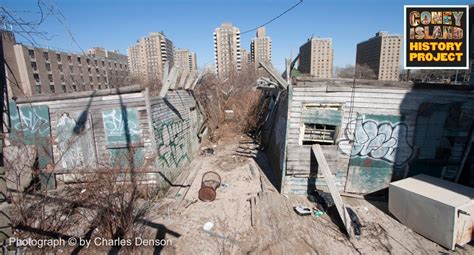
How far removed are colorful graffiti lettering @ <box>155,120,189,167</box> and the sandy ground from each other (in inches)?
50.8

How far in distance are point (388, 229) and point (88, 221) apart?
24.0 feet

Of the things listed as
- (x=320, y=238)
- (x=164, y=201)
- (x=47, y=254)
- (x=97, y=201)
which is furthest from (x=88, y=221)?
(x=320, y=238)

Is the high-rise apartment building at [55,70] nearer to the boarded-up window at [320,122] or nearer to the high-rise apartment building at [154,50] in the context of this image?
the high-rise apartment building at [154,50]

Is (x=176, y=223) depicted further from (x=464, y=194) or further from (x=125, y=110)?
(x=464, y=194)

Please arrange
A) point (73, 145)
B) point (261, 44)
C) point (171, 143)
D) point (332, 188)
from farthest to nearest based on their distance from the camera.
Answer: point (261, 44), point (171, 143), point (73, 145), point (332, 188)

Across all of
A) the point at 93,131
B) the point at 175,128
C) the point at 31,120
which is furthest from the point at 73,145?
the point at 175,128

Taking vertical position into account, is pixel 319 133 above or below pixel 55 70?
below

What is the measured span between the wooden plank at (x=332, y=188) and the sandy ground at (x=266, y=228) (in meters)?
0.33

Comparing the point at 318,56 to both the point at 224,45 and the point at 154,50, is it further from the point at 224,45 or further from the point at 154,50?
the point at 154,50

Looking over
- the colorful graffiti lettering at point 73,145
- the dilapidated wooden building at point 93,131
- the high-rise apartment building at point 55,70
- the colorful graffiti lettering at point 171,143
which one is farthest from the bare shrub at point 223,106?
the high-rise apartment building at point 55,70

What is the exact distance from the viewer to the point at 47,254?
174 inches

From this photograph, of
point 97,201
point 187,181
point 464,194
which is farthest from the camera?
point 187,181

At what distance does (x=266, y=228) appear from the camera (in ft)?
17.9

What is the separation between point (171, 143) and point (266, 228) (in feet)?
15.0
